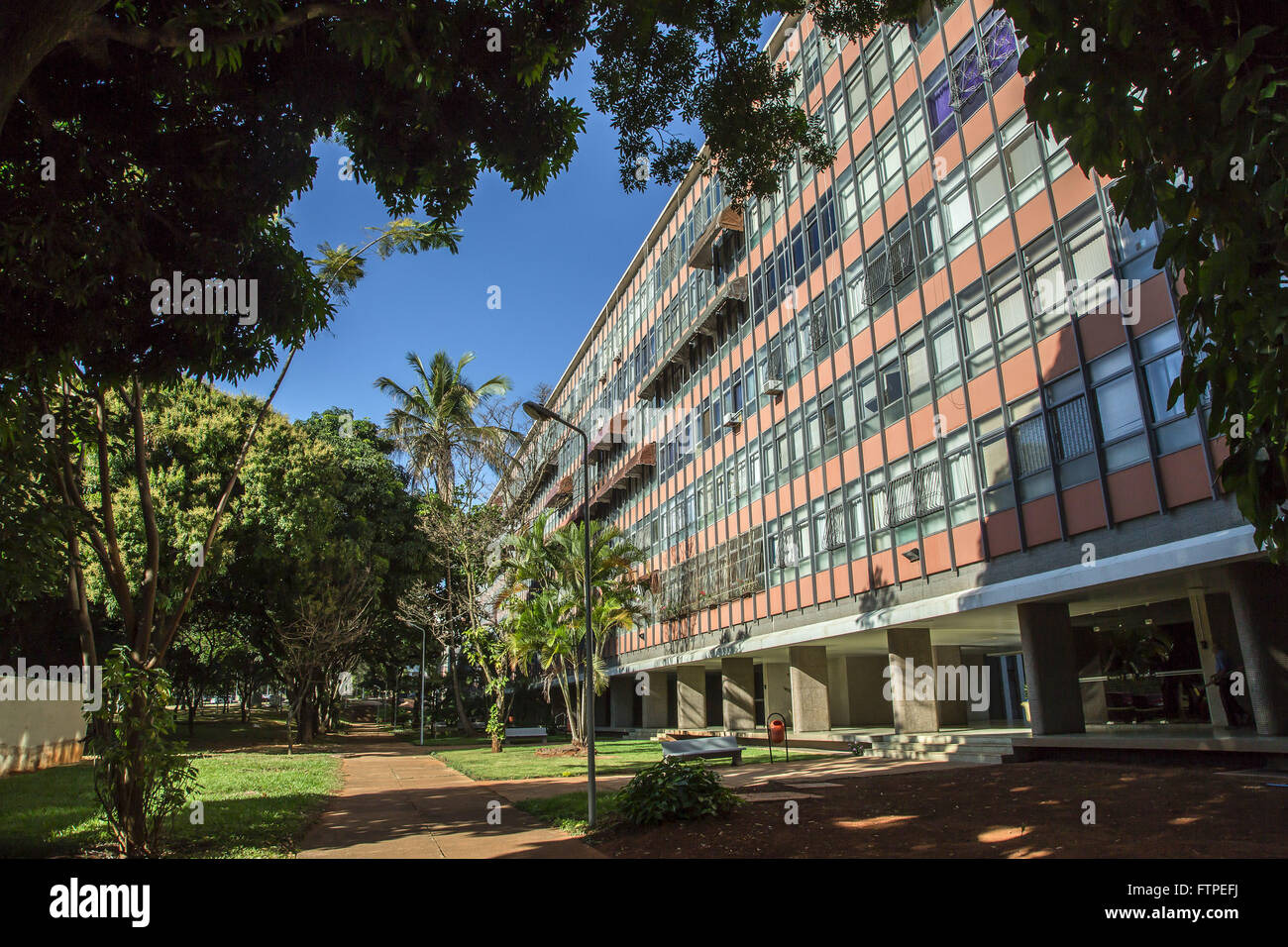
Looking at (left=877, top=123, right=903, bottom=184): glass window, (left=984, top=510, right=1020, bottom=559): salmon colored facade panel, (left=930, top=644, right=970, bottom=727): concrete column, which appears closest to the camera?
(left=984, top=510, right=1020, bottom=559): salmon colored facade panel

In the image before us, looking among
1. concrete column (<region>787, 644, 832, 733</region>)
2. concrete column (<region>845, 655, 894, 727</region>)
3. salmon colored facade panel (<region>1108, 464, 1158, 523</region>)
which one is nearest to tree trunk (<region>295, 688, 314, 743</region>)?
concrete column (<region>787, 644, 832, 733</region>)

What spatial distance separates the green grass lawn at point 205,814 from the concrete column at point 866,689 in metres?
20.5

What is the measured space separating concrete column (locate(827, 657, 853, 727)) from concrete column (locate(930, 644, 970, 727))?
475cm

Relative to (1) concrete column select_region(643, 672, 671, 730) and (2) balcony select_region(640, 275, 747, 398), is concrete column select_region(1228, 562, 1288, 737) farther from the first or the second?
(1) concrete column select_region(643, 672, 671, 730)

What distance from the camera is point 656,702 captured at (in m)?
45.2

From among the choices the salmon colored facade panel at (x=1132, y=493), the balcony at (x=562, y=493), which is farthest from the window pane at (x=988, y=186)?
the balcony at (x=562, y=493)

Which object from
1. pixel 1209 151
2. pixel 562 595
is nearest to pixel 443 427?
pixel 562 595

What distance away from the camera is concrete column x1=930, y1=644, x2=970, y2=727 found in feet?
79.5

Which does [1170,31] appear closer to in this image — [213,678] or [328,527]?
[328,527]

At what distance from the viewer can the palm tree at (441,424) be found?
31.2 m

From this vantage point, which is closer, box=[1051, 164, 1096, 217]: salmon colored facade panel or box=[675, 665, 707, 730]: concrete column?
box=[1051, 164, 1096, 217]: salmon colored facade panel

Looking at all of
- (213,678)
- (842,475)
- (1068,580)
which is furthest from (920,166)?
(213,678)

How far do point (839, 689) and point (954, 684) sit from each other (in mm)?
8433

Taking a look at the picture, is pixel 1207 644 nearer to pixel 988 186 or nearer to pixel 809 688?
pixel 988 186
